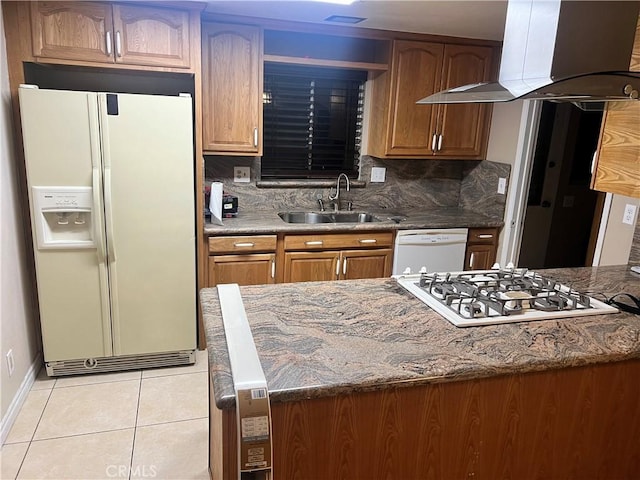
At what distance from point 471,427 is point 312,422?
1.73 ft

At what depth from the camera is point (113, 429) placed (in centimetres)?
237

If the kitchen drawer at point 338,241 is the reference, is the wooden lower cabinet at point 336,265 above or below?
below

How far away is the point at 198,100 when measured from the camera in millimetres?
2811

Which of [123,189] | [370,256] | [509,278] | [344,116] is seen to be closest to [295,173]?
[344,116]

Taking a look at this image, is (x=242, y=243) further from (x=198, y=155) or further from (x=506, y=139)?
(x=506, y=139)

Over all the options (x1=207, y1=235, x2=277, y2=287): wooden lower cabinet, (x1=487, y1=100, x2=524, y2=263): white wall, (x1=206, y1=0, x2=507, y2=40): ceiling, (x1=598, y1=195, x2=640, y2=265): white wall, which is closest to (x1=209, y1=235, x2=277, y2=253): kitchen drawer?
(x1=207, y1=235, x2=277, y2=287): wooden lower cabinet

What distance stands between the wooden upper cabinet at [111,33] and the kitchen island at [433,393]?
1642 mm

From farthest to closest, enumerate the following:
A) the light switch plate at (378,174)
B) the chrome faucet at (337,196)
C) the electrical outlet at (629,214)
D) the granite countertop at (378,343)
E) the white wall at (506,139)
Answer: the light switch plate at (378,174)
the chrome faucet at (337,196)
the white wall at (506,139)
the electrical outlet at (629,214)
the granite countertop at (378,343)

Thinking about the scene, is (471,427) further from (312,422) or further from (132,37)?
(132,37)

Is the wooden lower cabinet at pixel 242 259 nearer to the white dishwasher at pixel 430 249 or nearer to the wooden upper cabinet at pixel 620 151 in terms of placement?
the white dishwasher at pixel 430 249

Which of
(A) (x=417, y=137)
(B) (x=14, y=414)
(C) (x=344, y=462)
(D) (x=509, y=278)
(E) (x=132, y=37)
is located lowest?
(B) (x=14, y=414)

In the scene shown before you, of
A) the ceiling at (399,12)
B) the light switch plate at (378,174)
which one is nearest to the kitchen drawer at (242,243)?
the light switch plate at (378,174)

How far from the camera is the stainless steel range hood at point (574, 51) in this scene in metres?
1.41

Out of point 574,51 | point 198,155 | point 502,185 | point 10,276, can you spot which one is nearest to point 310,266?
point 198,155
